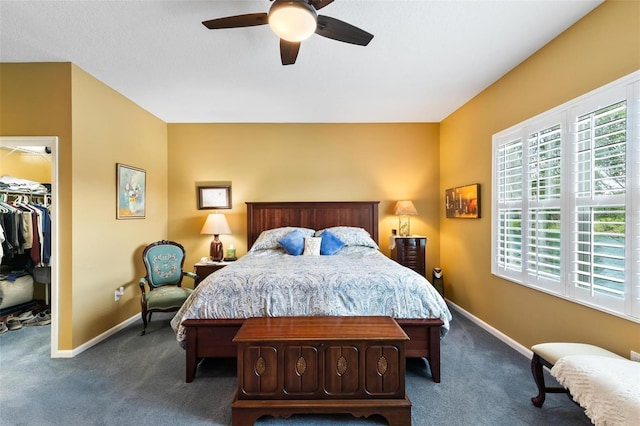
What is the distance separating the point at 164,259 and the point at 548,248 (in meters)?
4.34

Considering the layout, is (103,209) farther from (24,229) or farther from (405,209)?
(405,209)

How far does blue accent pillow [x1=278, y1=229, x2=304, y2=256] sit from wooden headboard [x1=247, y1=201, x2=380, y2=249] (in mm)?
677

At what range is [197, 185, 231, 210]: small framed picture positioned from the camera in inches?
179

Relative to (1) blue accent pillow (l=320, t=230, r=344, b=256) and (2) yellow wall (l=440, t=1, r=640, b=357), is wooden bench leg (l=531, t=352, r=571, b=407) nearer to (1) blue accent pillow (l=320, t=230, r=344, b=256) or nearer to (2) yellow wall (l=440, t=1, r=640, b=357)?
(2) yellow wall (l=440, t=1, r=640, b=357)

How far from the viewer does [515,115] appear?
2.88m

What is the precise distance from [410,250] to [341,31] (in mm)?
3149

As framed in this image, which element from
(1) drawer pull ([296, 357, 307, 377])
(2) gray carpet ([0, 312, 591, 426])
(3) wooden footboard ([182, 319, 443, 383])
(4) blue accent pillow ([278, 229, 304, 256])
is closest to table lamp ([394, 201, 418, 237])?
(4) blue accent pillow ([278, 229, 304, 256])

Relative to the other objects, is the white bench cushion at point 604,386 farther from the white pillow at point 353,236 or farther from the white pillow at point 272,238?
the white pillow at point 272,238

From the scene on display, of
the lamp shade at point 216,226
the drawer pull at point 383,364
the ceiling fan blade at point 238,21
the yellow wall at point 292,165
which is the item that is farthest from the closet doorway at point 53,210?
the drawer pull at point 383,364

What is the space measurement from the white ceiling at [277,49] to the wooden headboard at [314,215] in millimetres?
1485

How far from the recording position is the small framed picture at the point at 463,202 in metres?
3.51

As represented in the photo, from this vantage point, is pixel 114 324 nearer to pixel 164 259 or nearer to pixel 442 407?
pixel 164 259

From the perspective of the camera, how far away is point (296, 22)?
1635mm

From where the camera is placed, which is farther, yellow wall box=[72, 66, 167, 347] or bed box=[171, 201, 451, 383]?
yellow wall box=[72, 66, 167, 347]
